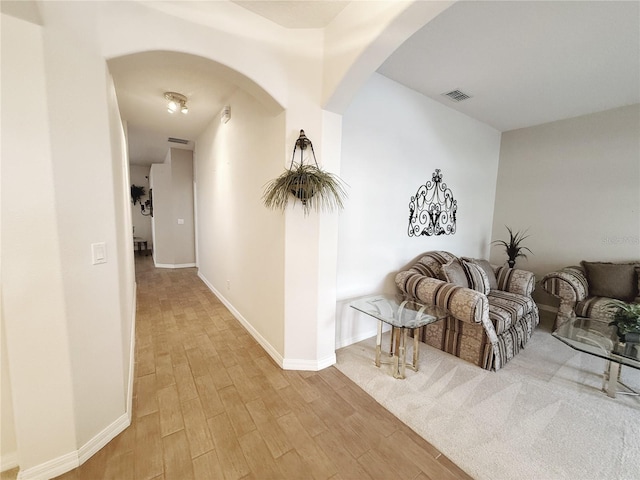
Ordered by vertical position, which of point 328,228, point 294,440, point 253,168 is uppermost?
point 253,168

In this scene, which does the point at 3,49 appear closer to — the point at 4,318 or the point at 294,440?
the point at 4,318

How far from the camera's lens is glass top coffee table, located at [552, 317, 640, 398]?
183 centimetres

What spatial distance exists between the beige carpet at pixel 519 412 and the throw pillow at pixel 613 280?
3.79ft

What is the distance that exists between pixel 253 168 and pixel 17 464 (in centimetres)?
249

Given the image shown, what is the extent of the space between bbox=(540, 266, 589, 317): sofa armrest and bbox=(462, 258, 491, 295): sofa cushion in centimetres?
92

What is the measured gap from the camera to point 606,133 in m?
3.37

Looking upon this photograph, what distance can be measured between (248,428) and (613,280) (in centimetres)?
440


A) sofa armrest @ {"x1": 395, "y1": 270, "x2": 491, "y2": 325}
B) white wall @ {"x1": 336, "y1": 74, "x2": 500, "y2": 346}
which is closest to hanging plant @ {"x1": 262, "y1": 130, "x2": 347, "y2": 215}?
white wall @ {"x1": 336, "y1": 74, "x2": 500, "y2": 346}

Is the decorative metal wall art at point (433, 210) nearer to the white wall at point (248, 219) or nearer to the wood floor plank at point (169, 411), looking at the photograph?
the white wall at point (248, 219)

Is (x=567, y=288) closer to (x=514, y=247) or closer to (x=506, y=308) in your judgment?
(x=514, y=247)

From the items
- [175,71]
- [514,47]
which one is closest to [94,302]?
[175,71]

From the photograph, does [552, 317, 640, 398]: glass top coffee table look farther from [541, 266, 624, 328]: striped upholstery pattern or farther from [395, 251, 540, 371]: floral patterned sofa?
[541, 266, 624, 328]: striped upholstery pattern

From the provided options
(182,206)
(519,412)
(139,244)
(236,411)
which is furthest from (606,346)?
(139,244)

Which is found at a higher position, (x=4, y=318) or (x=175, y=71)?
(x=175, y=71)
